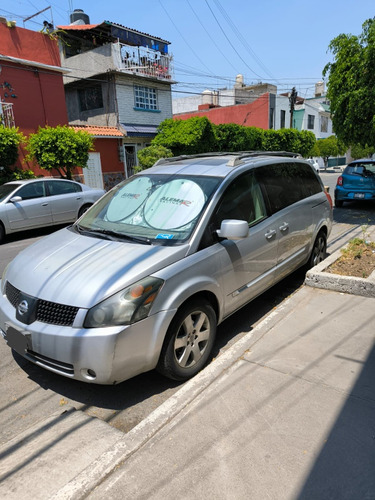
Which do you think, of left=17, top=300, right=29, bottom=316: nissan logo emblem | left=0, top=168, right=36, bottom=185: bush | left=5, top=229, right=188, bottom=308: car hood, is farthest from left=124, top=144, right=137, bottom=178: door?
left=17, top=300, right=29, bottom=316: nissan logo emblem

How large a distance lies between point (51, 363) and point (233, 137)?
68.4 feet

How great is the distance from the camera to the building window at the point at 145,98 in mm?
21469

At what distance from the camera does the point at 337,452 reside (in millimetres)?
2164

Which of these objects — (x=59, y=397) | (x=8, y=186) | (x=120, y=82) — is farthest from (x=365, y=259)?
(x=120, y=82)

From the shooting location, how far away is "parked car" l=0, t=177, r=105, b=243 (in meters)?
8.60

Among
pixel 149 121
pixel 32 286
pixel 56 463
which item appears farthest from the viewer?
pixel 149 121

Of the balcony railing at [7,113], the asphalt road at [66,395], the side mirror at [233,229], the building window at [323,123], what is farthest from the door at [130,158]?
the building window at [323,123]

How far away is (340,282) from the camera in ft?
14.7

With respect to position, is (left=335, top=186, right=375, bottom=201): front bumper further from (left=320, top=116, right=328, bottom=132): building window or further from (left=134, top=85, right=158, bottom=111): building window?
(left=320, top=116, right=328, bottom=132): building window

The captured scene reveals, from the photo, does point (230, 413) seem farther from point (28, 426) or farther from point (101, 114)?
point (101, 114)

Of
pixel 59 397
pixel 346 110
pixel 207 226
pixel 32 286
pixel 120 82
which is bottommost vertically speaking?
pixel 59 397

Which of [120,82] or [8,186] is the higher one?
[120,82]

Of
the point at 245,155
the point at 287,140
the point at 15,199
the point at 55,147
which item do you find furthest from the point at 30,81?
the point at 287,140

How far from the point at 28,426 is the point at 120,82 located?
20853 mm
